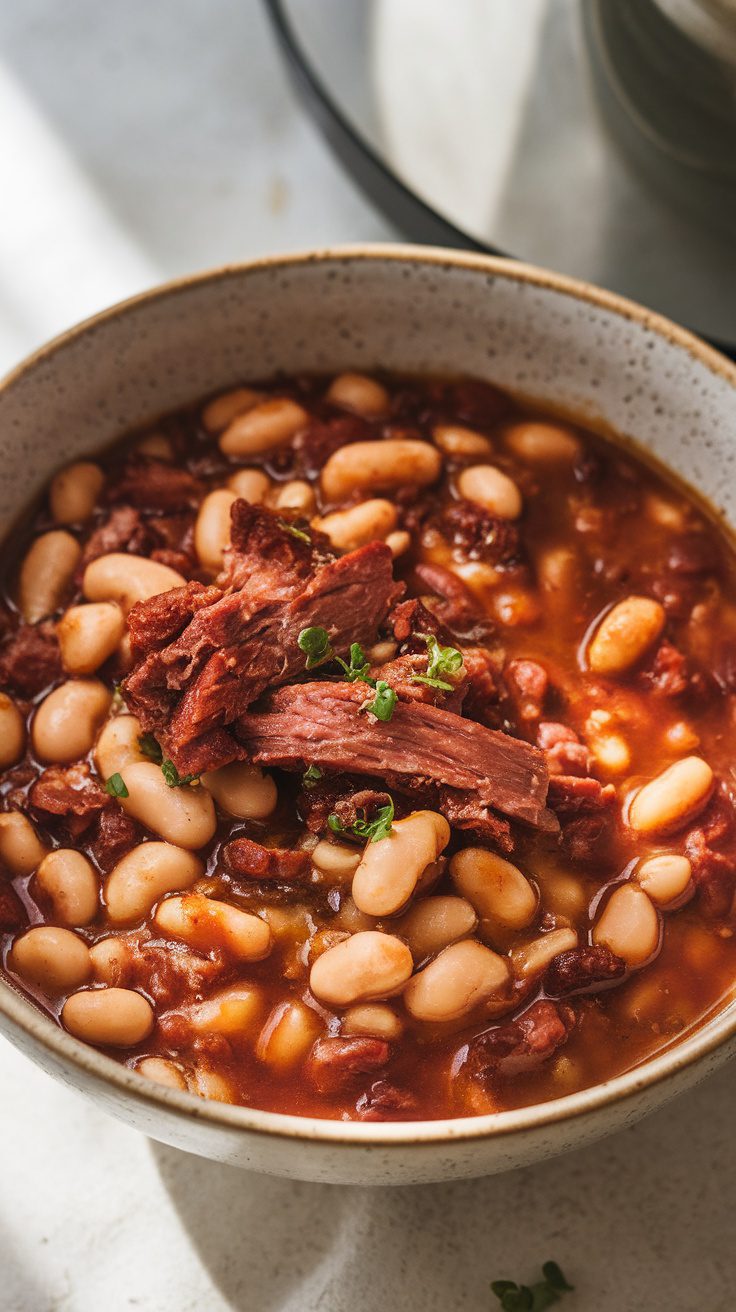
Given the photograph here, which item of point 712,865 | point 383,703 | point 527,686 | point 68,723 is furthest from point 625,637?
point 68,723

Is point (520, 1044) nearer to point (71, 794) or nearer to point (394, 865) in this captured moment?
point (394, 865)

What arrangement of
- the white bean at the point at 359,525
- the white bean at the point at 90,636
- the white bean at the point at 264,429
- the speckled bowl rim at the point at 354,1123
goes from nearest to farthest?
1. the speckled bowl rim at the point at 354,1123
2. the white bean at the point at 90,636
3. the white bean at the point at 359,525
4. the white bean at the point at 264,429

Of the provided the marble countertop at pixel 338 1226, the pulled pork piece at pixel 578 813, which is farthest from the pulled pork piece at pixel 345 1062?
the pulled pork piece at pixel 578 813

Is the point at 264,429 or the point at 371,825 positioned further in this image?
the point at 264,429

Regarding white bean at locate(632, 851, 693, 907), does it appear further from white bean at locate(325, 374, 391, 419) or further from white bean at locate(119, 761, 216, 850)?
white bean at locate(325, 374, 391, 419)

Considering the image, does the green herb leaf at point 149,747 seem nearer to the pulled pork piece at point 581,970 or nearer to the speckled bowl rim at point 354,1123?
the speckled bowl rim at point 354,1123

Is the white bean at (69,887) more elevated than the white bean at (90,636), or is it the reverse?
the white bean at (90,636)

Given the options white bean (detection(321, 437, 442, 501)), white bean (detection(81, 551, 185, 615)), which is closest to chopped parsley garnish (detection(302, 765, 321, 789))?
white bean (detection(81, 551, 185, 615))
